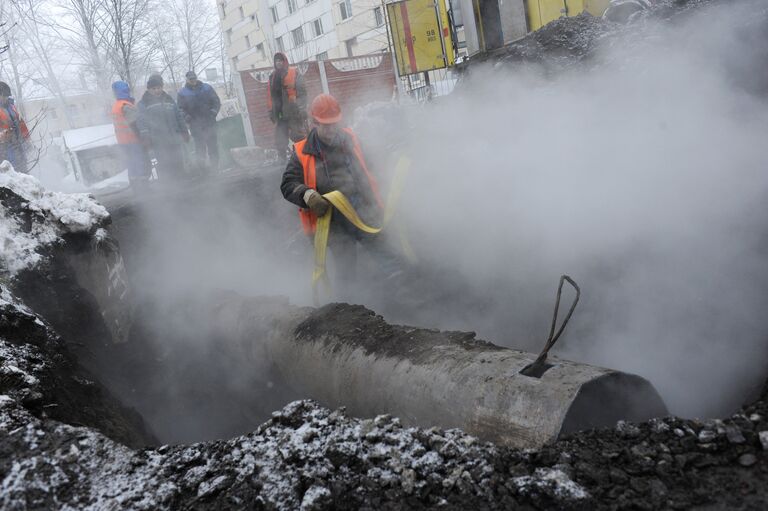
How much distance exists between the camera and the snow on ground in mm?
3912

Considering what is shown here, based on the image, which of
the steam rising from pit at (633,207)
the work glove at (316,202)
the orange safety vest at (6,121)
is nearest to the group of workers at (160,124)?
the orange safety vest at (6,121)

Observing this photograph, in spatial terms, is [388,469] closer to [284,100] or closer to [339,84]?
[284,100]

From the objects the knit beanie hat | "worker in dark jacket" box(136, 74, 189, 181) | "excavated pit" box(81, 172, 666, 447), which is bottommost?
"excavated pit" box(81, 172, 666, 447)

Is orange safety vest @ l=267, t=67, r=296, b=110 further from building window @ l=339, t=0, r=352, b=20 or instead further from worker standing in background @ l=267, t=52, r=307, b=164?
building window @ l=339, t=0, r=352, b=20

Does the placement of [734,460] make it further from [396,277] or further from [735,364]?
[396,277]

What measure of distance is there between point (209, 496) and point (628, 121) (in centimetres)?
431

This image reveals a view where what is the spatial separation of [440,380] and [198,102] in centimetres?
791

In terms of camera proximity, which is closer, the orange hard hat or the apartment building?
the orange hard hat

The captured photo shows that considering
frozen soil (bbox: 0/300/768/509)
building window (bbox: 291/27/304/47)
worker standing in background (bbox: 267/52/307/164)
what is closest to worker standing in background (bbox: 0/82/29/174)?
worker standing in background (bbox: 267/52/307/164)

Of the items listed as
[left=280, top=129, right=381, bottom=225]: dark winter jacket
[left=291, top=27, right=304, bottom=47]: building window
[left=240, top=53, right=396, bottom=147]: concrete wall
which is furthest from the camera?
[left=291, top=27, right=304, bottom=47]: building window

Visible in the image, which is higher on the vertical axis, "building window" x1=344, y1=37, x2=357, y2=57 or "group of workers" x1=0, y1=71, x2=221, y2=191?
"building window" x1=344, y1=37, x2=357, y2=57

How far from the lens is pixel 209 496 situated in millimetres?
1890

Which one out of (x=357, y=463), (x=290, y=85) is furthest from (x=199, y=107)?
(x=357, y=463)

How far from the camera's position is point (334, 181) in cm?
486
